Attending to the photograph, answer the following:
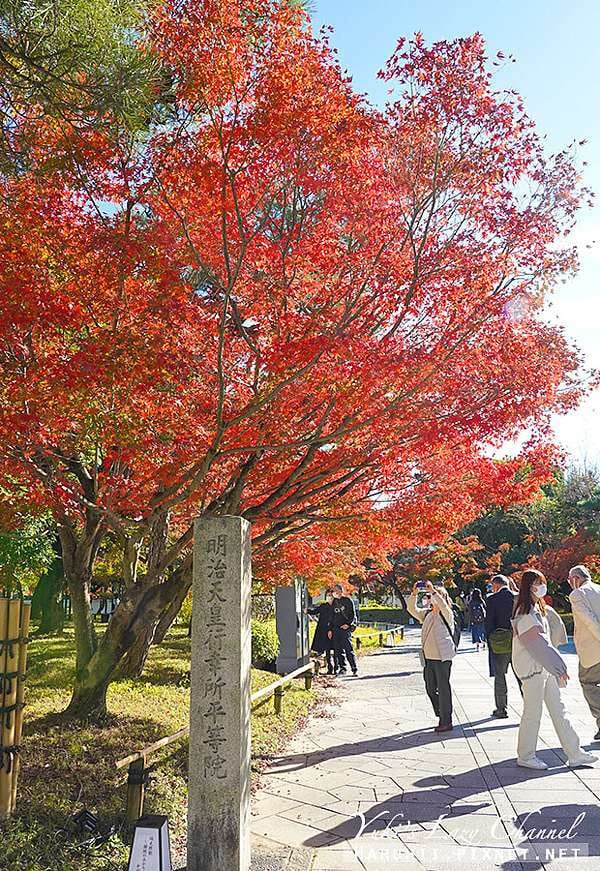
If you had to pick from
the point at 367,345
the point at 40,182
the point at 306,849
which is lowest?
the point at 306,849

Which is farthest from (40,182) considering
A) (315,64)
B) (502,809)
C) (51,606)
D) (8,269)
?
(51,606)

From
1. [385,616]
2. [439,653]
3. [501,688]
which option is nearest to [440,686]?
[439,653]

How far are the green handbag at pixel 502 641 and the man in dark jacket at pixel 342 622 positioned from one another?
18.3 feet

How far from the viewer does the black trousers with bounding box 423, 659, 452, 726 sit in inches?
354

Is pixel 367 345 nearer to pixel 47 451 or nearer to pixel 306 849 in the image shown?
pixel 47 451

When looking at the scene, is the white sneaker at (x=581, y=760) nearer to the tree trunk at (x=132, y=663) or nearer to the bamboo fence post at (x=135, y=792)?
the bamboo fence post at (x=135, y=792)

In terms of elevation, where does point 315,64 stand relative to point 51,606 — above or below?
above

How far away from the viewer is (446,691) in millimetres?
9086

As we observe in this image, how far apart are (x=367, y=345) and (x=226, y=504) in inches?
104

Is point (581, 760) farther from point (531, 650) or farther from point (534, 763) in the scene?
point (531, 650)

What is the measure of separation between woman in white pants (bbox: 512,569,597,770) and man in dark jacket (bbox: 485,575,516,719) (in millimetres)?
2478

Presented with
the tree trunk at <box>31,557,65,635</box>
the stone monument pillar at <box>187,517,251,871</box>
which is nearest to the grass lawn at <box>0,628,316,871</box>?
the stone monument pillar at <box>187,517,251,871</box>

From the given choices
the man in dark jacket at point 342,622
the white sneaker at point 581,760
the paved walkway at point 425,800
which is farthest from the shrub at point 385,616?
the white sneaker at point 581,760

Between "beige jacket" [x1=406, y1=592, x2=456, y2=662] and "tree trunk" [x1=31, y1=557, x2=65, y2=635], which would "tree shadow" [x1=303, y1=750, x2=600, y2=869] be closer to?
"beige jacket" [x1=406, y1=592, x2=456, y2=662]
